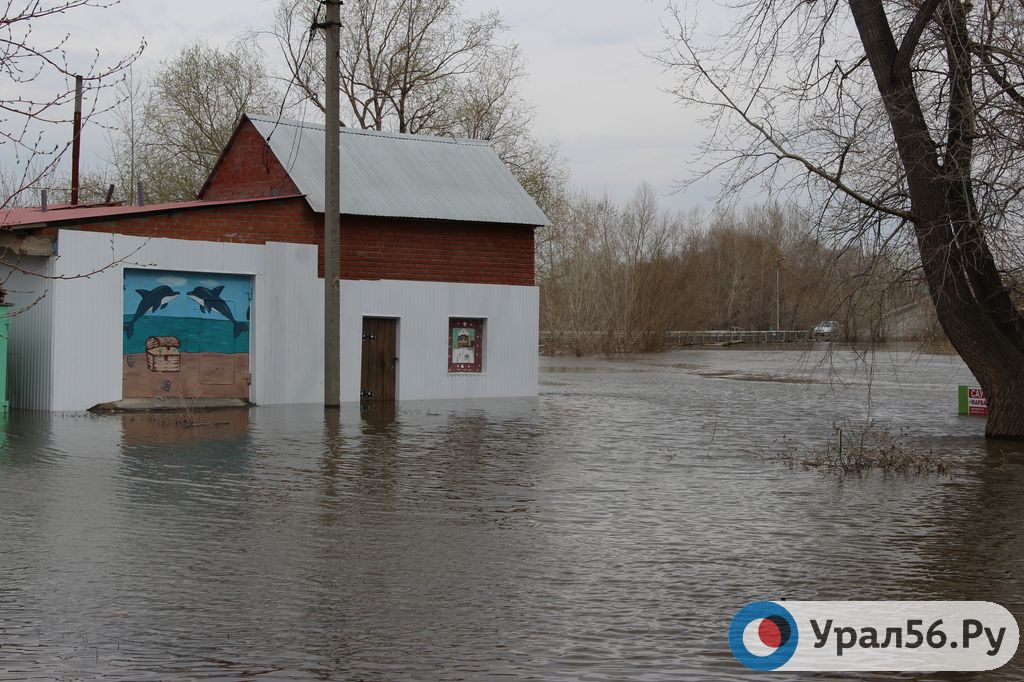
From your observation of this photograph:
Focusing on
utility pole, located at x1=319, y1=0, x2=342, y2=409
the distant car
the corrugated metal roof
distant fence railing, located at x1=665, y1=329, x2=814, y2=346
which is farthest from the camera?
distant fence railing, located at x1=665, y1=329, x2=814, y2=346

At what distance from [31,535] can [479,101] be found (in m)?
45.7

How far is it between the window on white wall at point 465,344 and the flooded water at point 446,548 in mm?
10691

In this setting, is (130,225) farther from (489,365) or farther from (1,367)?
(489,365)

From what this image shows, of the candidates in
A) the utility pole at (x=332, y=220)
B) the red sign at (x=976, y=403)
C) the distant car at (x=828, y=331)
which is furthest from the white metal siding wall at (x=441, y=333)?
the distant car at (x=828, y=331)

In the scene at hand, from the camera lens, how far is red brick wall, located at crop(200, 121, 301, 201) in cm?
3078

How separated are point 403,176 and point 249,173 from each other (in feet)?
13.8

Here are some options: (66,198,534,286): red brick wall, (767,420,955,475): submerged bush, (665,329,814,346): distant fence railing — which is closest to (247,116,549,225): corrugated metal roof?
(66,198,534,286): red brick wall

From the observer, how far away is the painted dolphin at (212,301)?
2678 cm

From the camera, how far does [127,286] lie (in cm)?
2577

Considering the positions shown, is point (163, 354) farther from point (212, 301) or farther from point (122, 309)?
point (212, 301)

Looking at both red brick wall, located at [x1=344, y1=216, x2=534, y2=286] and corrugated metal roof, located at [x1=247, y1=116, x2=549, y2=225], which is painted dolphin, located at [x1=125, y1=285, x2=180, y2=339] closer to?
corrugated metal roof, located at [x1=247, y1=116, x2=549, y2=225]

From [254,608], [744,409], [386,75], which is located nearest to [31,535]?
[254,608]

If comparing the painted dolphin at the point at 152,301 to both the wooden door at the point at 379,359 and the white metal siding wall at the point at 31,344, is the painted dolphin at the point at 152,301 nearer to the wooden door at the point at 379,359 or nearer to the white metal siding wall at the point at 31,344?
the white metal siding wall at the point at 31,344

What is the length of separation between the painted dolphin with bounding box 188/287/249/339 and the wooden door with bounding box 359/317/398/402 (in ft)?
11.5
